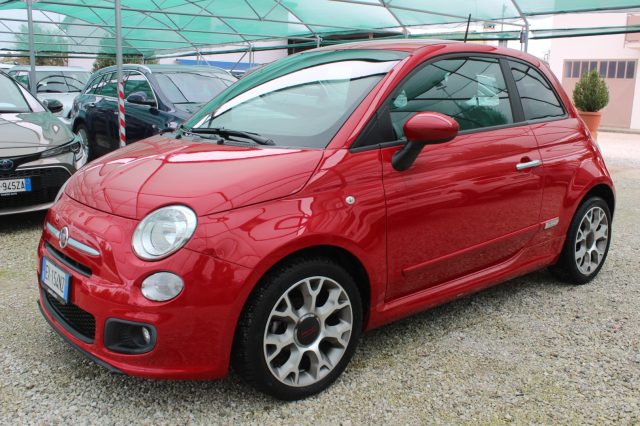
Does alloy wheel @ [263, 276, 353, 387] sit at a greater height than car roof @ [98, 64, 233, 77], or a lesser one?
lesser

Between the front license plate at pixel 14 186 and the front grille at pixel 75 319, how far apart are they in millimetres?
2725

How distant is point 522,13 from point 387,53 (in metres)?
9.21

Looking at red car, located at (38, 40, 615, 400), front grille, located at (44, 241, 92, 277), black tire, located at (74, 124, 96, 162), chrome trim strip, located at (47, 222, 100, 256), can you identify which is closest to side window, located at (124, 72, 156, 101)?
black tire, located at (74, 124, 96, 162)

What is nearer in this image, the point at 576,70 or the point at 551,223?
the point at 551,223

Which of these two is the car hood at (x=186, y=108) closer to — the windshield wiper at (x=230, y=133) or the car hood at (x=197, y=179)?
the windshield wiper at (x=230, y=133)

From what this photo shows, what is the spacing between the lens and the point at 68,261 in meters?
2.49

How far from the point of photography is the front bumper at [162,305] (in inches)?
85.8

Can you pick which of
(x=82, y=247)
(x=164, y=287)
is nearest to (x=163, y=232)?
(x=164, y=287)

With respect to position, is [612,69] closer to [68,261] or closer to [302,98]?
[302,98]

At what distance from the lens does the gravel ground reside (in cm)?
245

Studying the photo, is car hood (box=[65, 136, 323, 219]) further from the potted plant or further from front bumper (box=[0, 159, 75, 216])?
the potted plant

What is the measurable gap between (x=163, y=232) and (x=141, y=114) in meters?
5.97

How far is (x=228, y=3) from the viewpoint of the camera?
13.6 metres

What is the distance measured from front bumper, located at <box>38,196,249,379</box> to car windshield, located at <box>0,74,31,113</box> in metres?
4.30
